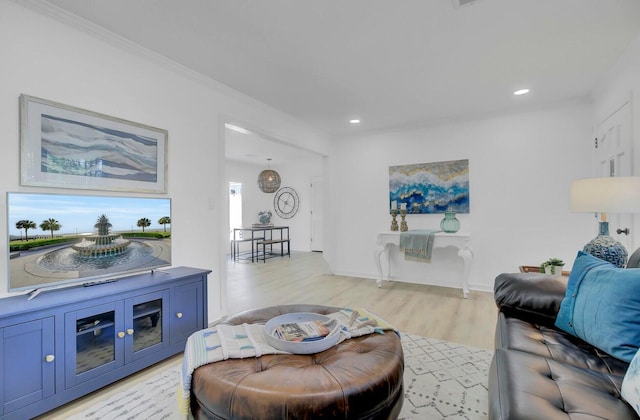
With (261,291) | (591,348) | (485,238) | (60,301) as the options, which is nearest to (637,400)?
(591,348)

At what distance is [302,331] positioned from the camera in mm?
1604

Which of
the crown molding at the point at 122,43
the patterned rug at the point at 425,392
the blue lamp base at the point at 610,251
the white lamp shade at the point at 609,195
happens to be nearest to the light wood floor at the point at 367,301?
the patterned rug at the point at 425,392

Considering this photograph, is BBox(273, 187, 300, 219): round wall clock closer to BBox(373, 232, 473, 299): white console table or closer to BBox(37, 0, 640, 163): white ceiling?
BBox(373, 232, 473, 299): white console table

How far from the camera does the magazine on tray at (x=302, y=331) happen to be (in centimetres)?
154

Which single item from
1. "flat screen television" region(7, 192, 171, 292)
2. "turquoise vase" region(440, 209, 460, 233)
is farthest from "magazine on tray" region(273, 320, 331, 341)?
"turquoise vase" region(440, 209, 460, 233)

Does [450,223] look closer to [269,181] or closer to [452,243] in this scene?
[452,243]

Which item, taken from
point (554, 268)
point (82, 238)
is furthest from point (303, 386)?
point (554, 268)

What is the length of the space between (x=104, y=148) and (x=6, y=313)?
4.05 feet

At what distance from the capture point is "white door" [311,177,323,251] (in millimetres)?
8359

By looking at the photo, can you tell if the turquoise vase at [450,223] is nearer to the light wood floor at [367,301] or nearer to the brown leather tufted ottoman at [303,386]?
the light wood floor at [367,301]

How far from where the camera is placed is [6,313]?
1.54 meters

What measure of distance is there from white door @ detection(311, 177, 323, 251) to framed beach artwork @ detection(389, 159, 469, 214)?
3658 millimetres

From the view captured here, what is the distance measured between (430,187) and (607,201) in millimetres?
2580

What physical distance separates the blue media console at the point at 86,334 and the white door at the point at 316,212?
5.91 meters
